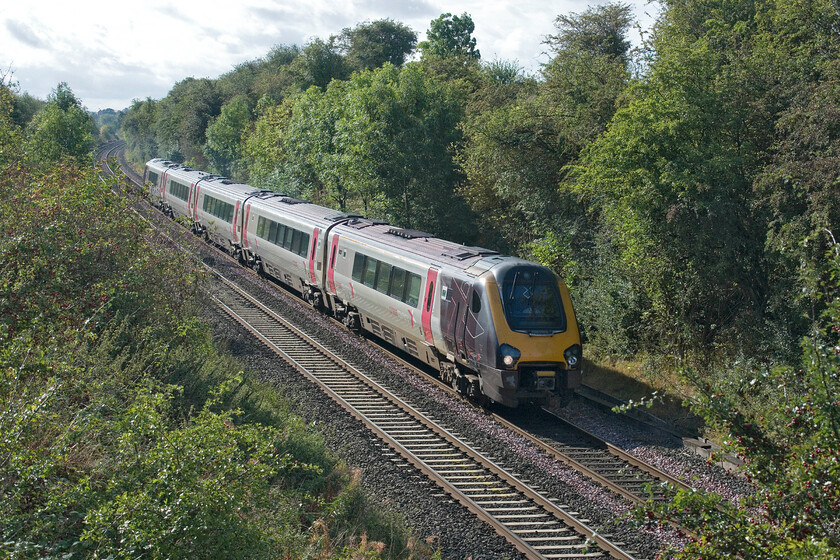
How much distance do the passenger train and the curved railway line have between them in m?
0.93

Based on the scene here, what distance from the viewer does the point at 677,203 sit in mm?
14445

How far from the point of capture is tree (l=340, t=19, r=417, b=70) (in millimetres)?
57369

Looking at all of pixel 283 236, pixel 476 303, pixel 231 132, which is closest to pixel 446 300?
pixel 476 303

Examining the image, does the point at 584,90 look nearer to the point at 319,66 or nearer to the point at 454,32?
the point at 319,66

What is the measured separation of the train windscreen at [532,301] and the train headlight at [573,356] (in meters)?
0.38

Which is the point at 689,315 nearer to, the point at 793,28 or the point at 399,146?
the point at 793,28

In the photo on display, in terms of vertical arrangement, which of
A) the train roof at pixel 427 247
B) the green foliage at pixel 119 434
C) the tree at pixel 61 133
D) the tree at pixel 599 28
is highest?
the tree at pixel 599 28

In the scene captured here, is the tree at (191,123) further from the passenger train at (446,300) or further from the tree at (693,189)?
the tree at (693,189)

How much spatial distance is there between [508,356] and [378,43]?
51183 mm

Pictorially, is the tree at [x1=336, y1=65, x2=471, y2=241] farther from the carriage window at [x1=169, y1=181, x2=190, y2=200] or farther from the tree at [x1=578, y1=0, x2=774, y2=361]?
the carriage window at [x1=169, y1=181, x2=190, y2=200]

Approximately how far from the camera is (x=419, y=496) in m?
9.77

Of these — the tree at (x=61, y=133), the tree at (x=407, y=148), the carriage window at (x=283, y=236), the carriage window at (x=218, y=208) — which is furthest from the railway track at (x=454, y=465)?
the tree at (x=61, y=133)

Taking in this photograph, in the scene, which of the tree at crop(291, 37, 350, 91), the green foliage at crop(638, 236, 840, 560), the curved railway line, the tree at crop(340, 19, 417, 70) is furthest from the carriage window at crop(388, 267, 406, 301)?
the tree at crop(340, 19, 417, 70)

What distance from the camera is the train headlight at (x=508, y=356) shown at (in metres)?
12.1
